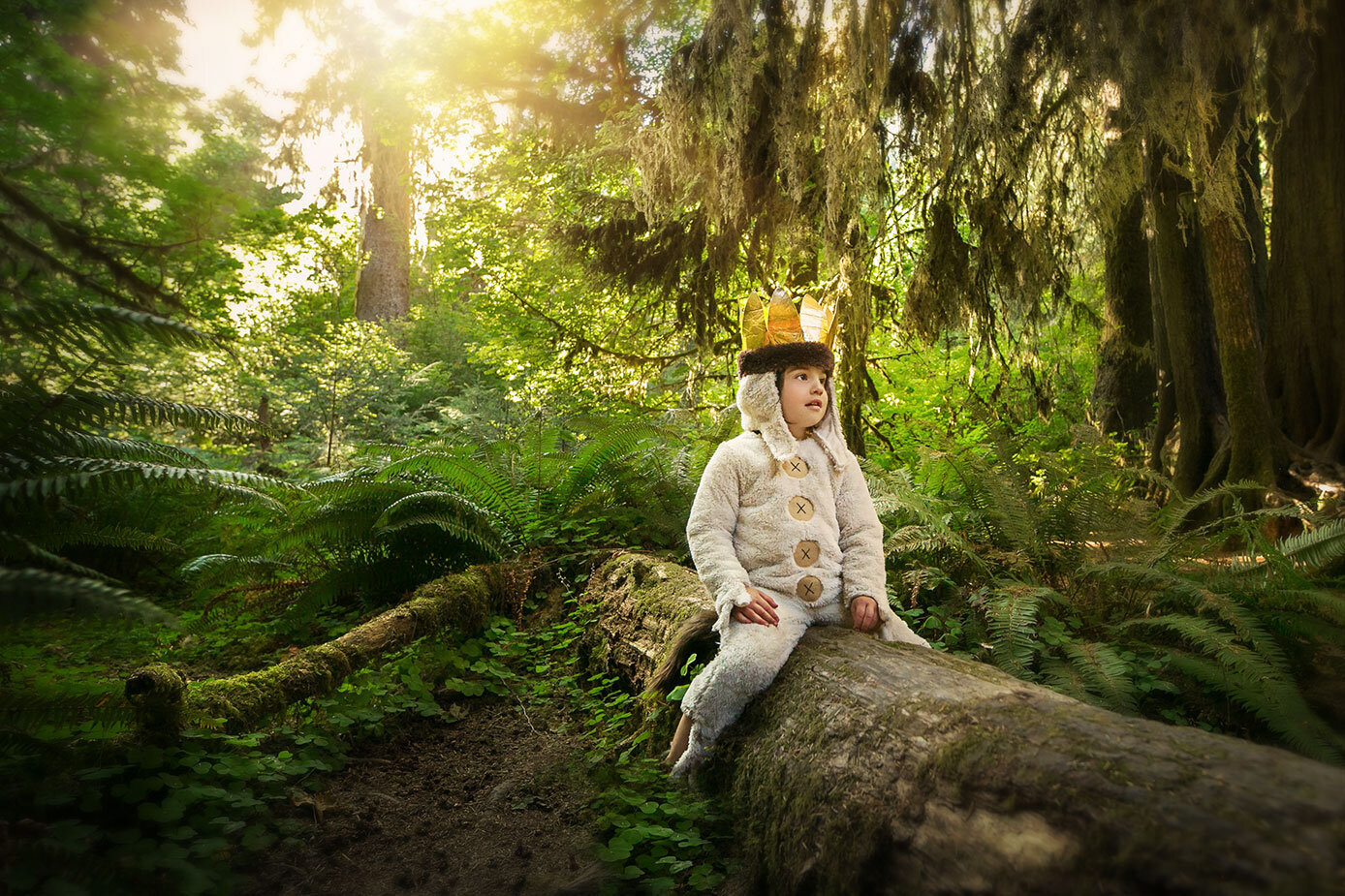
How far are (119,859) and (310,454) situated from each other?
10490mm

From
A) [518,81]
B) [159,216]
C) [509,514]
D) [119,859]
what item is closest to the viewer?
[119,859]

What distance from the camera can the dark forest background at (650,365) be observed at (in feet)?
7.65

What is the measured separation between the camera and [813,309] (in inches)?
142

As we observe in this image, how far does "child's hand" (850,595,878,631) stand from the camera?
2.51 metres

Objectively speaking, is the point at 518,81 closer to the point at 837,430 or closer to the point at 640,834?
the point at 837,430

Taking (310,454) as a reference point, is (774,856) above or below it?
below

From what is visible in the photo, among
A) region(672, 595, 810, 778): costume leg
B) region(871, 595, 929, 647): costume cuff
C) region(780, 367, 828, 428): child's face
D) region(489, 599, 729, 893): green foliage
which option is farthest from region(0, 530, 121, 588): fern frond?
region(871, 595, 929, 647): costume cuff

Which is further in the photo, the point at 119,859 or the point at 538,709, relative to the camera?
the point at 538,709

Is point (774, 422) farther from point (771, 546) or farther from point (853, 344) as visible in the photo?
point (853, 344)

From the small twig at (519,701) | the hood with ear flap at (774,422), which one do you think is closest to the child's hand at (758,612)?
the hood with ear flap at (774,422)

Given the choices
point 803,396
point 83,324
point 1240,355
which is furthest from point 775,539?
point 1240,355

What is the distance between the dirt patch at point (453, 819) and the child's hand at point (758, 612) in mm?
809

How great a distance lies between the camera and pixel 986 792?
4.64 ft

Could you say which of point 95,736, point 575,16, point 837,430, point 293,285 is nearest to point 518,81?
point 575,16
